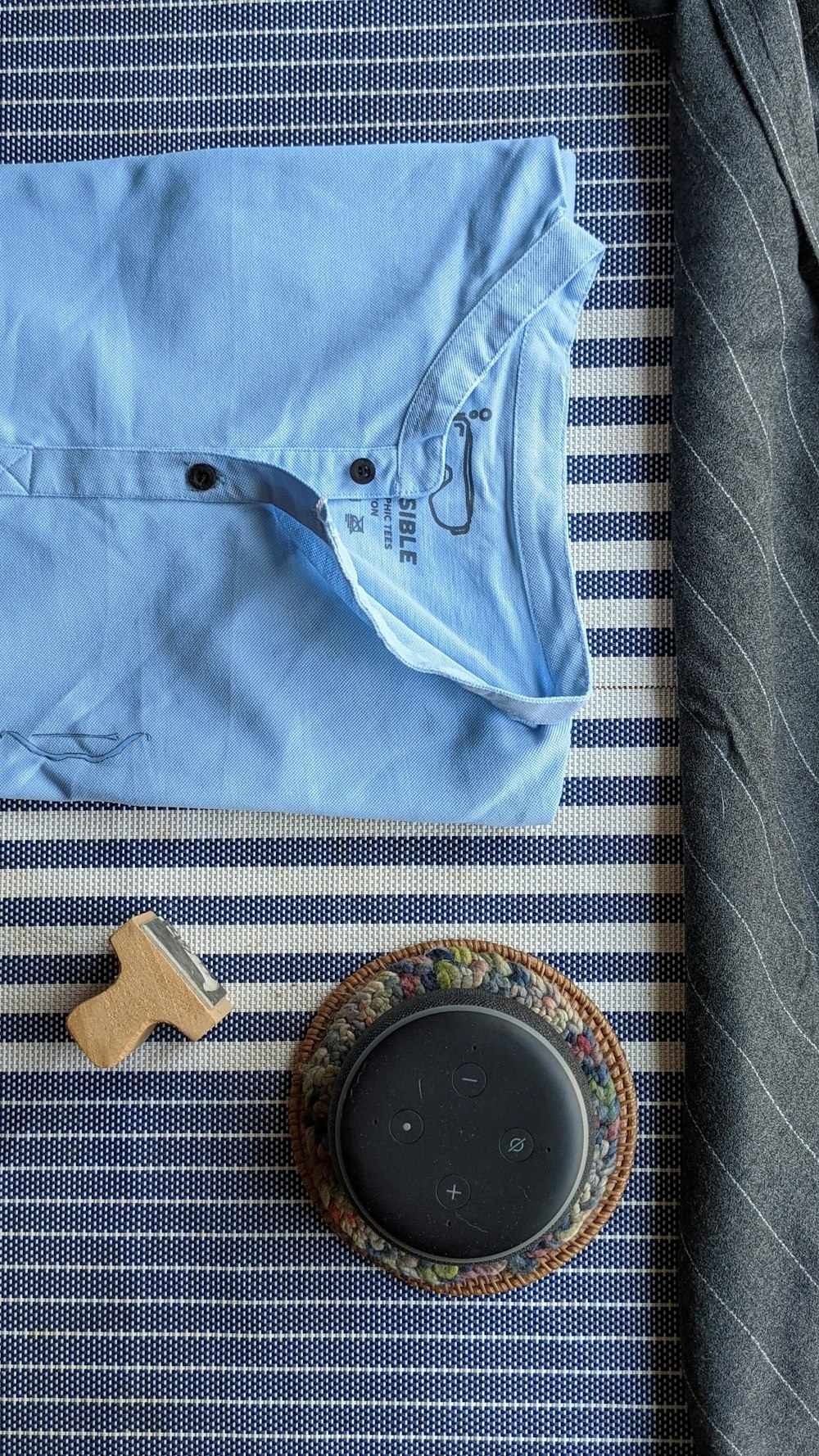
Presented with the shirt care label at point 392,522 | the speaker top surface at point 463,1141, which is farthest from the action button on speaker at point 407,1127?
the shirt care label at point 392,522

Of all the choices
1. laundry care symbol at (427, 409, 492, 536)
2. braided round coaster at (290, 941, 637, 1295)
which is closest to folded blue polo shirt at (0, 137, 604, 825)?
laundry care symbol at (427, 409, 492, 536)

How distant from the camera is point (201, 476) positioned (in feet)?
2.33

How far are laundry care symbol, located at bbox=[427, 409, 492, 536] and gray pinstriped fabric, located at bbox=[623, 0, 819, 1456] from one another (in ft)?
0.46

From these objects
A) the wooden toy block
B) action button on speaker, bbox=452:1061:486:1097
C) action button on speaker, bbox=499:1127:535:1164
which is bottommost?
action button on speaker, bbox=499:1127:535:1164

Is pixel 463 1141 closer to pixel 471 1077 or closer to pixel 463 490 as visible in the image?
pixel 471 1077

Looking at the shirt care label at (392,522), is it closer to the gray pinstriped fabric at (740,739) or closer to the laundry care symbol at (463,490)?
the laundry care symbol at (463,490)

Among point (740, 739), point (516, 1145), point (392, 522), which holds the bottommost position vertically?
point (516, 1145)

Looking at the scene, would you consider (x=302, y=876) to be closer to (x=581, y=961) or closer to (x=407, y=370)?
(x=581, y=961)

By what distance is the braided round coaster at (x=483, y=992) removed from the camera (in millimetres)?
723

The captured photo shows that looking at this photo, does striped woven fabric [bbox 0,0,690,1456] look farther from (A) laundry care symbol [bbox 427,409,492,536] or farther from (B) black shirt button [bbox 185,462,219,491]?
(B) black shirt button [bbox 185,462,219,491]

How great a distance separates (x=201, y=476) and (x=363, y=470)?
0.11 meters

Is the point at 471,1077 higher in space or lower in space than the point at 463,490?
lower

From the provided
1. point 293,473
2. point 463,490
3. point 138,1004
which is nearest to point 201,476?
point 293,473

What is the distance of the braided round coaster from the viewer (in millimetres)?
723
